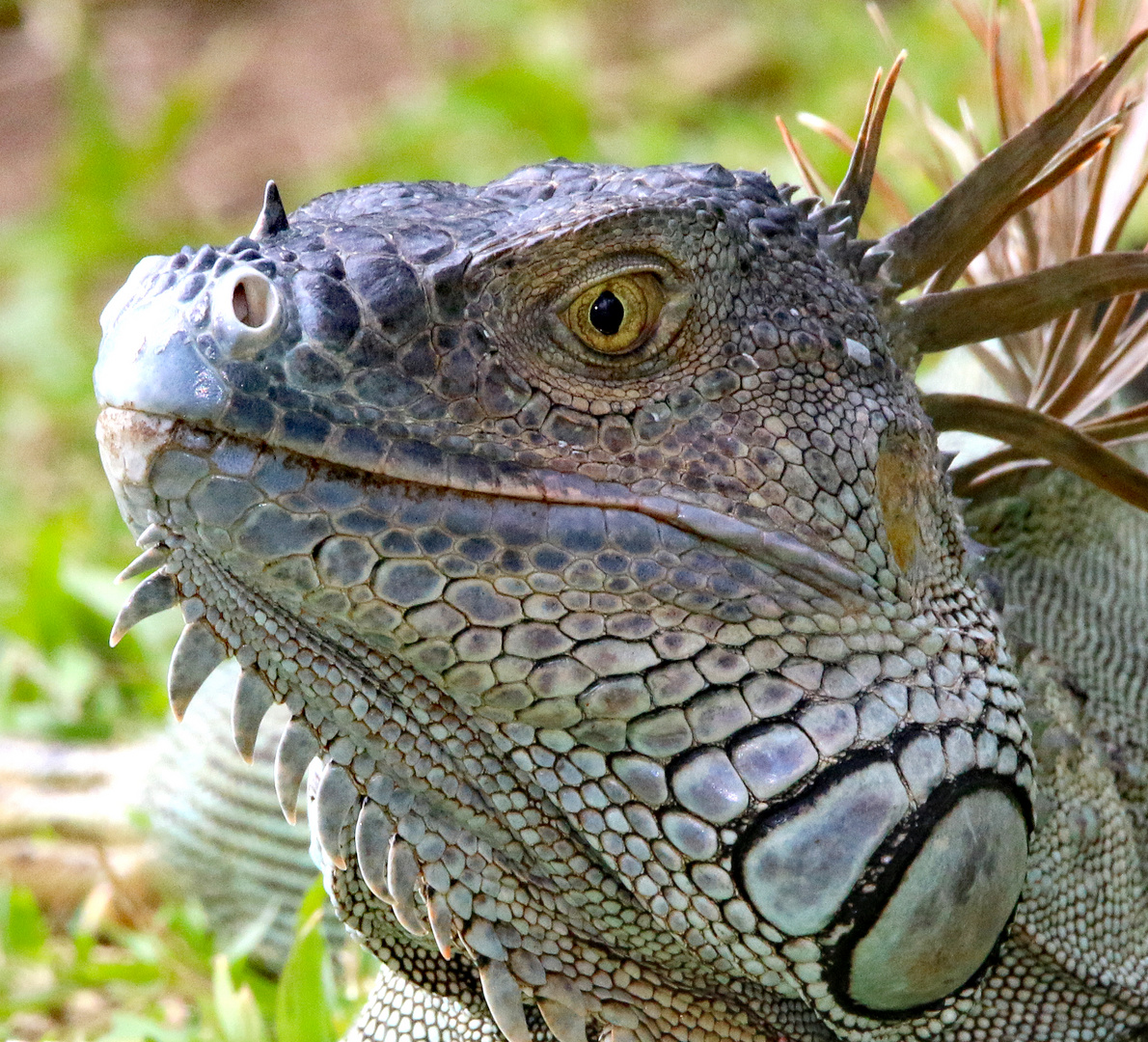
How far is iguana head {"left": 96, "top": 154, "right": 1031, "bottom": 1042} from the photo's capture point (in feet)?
6.12

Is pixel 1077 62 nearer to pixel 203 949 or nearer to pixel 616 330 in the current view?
pixel 616 330

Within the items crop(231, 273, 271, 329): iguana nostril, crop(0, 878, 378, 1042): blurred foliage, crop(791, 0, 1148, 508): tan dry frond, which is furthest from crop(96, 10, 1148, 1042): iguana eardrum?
crop(0, 878, 378, 1042): blurred foliage

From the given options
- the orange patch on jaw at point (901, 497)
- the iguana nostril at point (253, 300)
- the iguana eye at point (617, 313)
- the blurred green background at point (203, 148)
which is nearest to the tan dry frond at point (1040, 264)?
the orange patch on jaw at point (901, 497)

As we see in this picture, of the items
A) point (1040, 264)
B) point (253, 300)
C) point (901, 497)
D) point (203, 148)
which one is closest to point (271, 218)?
point (253, 300)

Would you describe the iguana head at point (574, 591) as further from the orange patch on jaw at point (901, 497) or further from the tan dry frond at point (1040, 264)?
the tan dry frond at point (1040, 264)

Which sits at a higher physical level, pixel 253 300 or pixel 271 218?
pixel 271 218

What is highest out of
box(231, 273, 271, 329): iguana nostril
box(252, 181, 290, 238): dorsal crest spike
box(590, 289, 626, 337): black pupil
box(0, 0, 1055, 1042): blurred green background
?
box(0, 0, 1055, 1042): blurred green background

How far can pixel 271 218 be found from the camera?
201cm

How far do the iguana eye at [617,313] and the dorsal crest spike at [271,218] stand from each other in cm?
43

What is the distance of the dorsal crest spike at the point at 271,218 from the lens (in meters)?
2.01

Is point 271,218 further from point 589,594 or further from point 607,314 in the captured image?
point 589,594

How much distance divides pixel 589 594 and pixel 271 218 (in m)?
0.71

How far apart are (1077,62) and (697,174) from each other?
129 cm

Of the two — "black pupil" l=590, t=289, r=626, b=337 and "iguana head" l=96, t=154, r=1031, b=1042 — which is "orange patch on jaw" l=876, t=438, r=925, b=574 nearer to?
"iguana head" l=96, t=154, r=1031, b=1042
